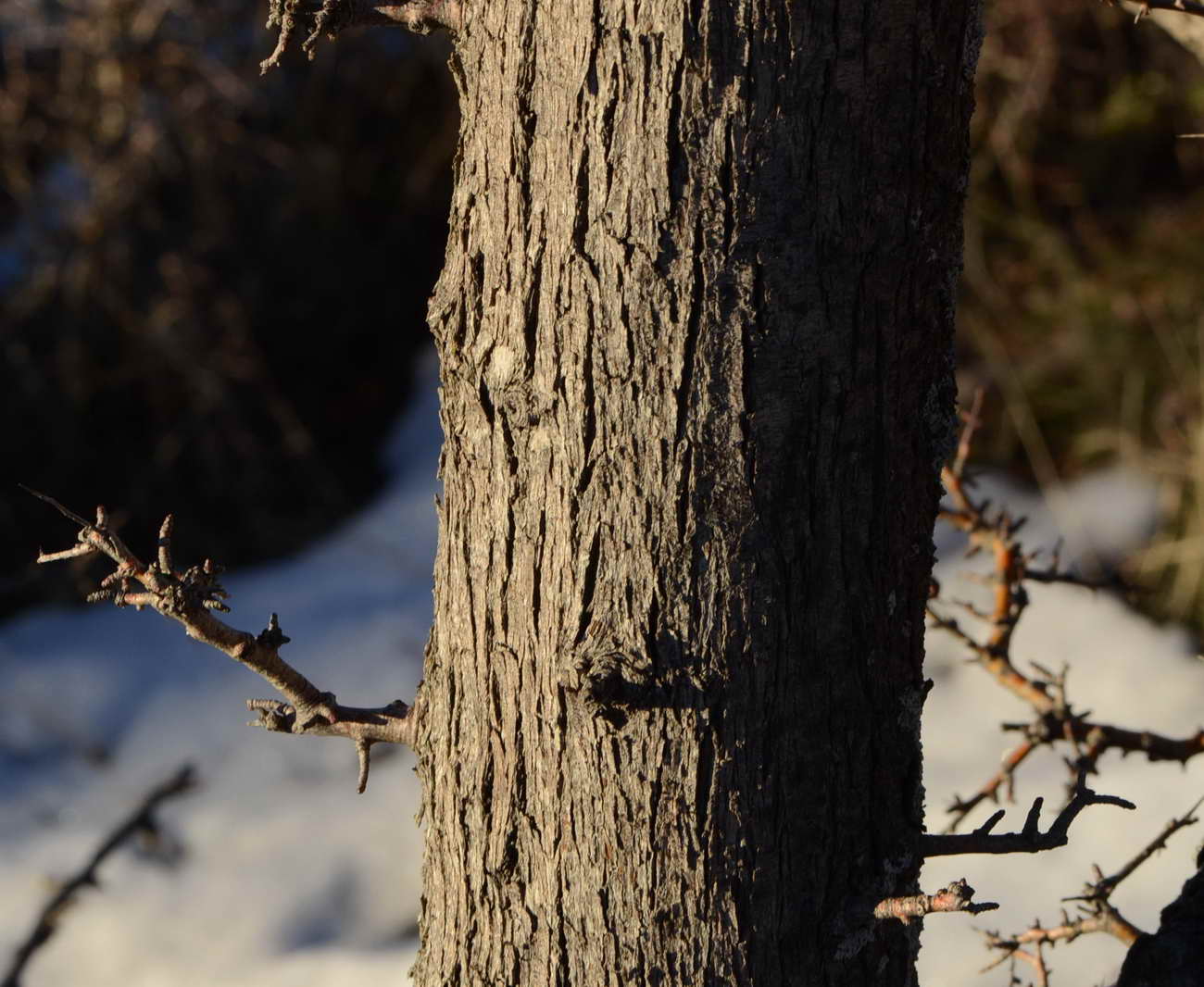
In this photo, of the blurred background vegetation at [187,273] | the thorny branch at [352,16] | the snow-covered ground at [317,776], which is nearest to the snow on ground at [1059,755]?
the snow-covered ground at [317,776]

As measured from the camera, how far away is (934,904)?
3.11 ft

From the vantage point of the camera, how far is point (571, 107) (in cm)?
92

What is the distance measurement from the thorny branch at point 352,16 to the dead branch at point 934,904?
0.78 meters

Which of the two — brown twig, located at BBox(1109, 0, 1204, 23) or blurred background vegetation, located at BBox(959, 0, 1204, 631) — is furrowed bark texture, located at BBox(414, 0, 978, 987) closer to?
brown twig, located at BBox(1109, 0, 1204, 23)

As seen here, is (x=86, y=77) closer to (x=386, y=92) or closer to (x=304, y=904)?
(x=386, y=92)

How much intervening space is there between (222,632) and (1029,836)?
0.68 meters

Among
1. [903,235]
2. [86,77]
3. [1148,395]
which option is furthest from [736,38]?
[1148,395]

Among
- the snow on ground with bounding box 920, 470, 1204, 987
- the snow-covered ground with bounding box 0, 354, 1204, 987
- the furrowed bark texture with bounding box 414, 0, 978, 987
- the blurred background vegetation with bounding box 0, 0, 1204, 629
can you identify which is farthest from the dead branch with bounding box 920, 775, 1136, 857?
the blurred background vegetation with bounding box 0, 0, 1204, 629

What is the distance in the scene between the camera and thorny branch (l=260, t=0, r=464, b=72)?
3.32ft

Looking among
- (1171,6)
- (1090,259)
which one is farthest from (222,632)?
(1090,259)

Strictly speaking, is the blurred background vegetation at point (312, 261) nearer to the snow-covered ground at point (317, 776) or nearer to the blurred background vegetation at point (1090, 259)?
→ the blurred background vegetation at point (1090, 259)

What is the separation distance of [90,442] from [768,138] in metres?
3.70

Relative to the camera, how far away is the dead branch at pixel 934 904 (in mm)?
924

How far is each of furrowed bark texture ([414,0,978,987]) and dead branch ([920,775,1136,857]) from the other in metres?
0.05
